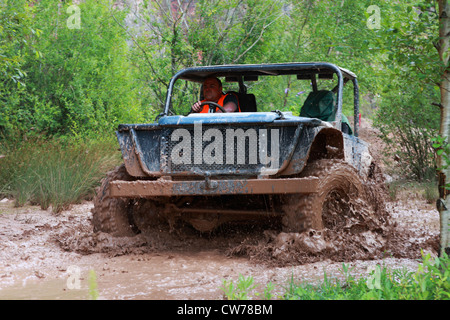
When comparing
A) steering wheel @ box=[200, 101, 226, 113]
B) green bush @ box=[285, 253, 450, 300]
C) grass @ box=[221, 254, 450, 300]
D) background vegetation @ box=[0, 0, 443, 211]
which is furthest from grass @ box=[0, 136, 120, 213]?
green bush @ box=[285, 253, 450, 300]

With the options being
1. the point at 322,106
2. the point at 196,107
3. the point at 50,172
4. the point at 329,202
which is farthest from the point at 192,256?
the point at 50,172

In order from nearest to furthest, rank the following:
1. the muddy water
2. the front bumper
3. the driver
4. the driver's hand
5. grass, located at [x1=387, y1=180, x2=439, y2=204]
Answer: the muddy water, the front bumper, the driver's hand, the driver, grass, located at [x1=387, y1=180, x2=439, y2=204]

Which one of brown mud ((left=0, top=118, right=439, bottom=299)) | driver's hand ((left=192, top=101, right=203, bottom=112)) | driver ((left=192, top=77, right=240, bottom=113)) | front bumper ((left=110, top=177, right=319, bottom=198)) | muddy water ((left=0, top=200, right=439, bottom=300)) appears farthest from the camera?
driver ((left=192, top=77, right=240, bottom=113))

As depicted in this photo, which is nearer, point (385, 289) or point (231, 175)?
point (385, 289)

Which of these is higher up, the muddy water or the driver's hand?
the driver's hand

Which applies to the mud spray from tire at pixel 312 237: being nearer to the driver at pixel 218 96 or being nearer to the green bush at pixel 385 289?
the green bush at pixel 385 289

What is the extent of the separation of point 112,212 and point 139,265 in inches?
30.2

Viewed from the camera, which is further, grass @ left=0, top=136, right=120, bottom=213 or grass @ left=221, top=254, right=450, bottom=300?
grass @ left=0, top=136, right=120, bottom=213

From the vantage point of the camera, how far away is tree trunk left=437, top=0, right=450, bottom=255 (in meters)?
3.80

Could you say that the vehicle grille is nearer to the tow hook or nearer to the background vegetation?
the tow hook

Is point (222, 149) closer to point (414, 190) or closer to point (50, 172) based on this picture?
point (50, 172)

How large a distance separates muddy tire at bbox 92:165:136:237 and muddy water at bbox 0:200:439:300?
0.34 feet

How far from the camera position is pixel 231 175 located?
15.5 feet
